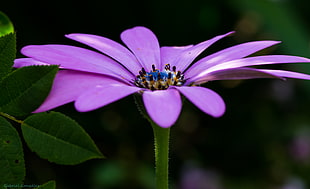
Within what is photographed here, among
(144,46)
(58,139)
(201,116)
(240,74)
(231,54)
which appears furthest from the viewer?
(201,116)

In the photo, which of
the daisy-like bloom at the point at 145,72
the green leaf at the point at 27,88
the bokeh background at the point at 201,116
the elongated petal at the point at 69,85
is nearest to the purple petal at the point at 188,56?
the daisy-like bloom at the point at 145,72

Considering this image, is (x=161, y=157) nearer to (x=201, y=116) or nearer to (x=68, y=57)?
(x=68, y=57)

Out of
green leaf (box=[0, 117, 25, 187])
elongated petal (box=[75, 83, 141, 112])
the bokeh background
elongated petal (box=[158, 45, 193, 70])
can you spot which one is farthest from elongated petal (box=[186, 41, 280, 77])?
the bokeh background

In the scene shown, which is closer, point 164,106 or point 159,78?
point 164,106

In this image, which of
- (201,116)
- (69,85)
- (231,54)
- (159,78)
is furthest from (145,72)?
(201,116)

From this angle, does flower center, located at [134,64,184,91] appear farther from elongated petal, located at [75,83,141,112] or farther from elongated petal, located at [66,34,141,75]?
elongated petal, located at [75,83,141,112]

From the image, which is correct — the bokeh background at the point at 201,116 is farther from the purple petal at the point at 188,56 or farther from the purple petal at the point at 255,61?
the purple petal at the point at 255,61
